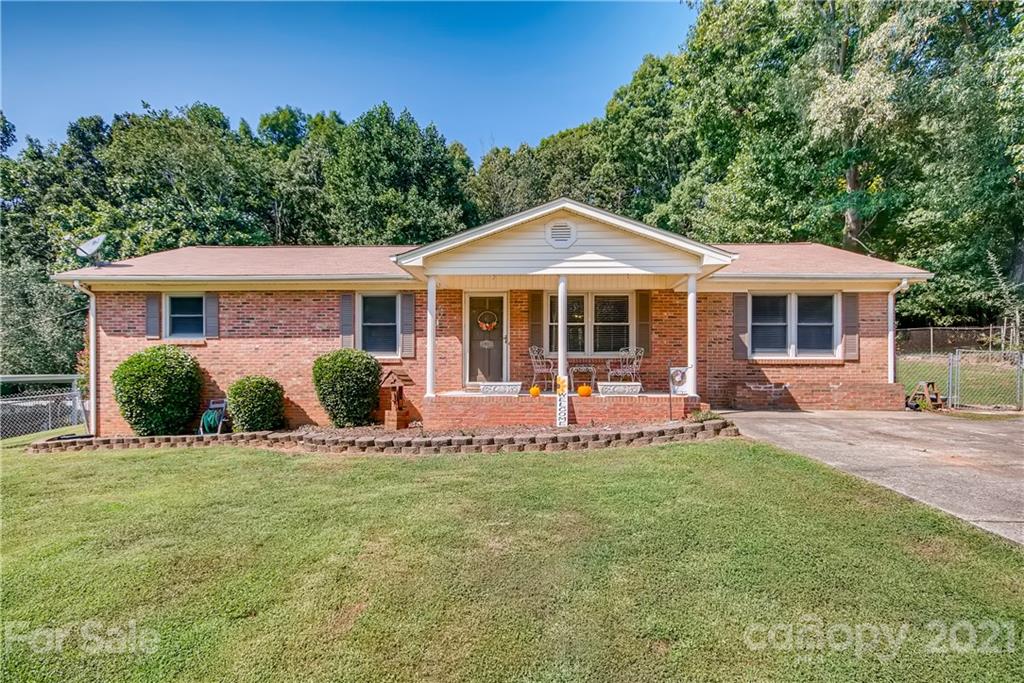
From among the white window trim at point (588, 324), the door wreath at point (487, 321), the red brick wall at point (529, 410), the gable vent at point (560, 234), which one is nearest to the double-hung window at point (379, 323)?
the door wreath at point (487, 321)

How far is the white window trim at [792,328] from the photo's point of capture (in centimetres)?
995

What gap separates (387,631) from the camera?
9.14 ft

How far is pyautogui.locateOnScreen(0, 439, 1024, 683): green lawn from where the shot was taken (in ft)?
8.32

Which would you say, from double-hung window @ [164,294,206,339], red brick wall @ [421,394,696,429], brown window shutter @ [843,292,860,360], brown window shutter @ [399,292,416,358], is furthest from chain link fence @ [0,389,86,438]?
brown window shutter @ [843,292,860,360]

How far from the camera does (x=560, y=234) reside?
28.0 feet

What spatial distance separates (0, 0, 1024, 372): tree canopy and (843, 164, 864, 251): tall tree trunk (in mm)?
118

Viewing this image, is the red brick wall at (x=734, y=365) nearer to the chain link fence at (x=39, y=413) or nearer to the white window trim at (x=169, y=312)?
the white window trim at (x=169, y=312)

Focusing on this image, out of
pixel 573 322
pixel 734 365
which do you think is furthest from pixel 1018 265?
pixel 573 322

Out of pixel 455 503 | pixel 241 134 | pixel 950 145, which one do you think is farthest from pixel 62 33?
pixel 241 134

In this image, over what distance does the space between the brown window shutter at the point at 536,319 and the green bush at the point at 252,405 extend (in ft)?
17.8

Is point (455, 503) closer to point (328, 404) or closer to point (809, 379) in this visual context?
point (328, 404)

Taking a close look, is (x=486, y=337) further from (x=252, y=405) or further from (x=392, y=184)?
(x=392, y=184)

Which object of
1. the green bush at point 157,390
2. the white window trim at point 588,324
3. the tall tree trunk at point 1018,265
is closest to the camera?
the green bush at point 157,390

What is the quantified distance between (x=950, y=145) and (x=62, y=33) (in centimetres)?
2253
